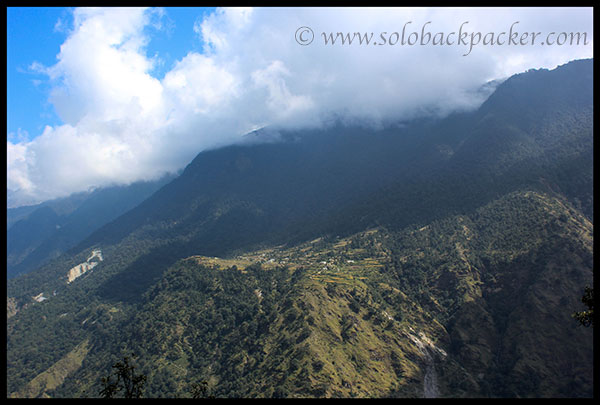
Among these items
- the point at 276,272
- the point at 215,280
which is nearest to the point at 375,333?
the point at 276,272

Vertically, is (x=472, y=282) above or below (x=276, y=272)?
below

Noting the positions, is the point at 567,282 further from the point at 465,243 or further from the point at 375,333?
the point at 375,333
